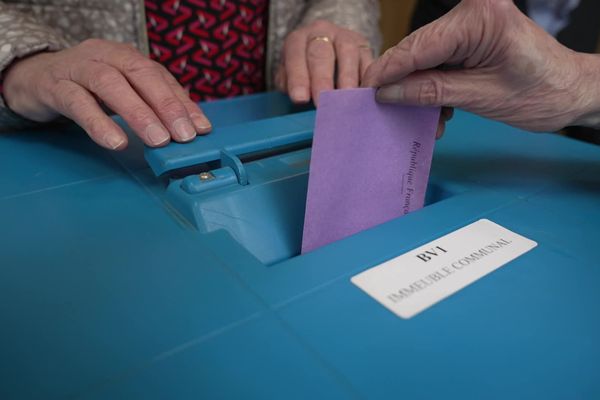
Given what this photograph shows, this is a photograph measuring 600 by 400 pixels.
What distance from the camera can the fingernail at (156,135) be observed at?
497 mm

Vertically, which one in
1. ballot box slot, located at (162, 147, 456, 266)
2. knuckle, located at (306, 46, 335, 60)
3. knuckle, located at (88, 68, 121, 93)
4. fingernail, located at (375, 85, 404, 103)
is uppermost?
fingernail, located at (375, 85, 404, 103)

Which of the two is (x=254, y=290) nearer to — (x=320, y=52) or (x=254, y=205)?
(x=254, y=205)

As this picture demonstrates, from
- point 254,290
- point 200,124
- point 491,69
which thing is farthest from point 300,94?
point 254,290

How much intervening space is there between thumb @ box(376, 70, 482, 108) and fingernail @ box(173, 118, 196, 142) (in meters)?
0.22

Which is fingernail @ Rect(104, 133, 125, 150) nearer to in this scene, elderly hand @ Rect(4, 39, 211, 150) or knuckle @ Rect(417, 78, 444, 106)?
elderly hand @ Rect(4, 39, 211, 150)

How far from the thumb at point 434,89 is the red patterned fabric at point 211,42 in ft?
1.81

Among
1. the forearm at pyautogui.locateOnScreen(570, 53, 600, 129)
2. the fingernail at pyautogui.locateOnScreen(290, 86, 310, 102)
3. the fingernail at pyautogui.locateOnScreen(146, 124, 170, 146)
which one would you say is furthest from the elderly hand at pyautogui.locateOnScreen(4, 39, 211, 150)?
the forearm at pyautogui.locateOnScreen(570, 53, 600, 129)

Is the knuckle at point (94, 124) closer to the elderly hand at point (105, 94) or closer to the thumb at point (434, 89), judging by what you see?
the elderly hand at point (105, 94)

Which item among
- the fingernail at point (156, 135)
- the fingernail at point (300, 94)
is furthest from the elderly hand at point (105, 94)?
the fingernail at point (300, 94)

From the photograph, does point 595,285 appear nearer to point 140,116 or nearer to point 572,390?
point 572,390

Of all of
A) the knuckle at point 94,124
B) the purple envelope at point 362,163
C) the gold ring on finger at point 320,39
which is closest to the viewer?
the purple envelope at point 362,163

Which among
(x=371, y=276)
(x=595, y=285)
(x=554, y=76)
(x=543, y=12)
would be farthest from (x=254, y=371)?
(x=543, y=12)

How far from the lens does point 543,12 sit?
1053 millimetres

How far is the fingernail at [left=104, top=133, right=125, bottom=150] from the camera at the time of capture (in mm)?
509
